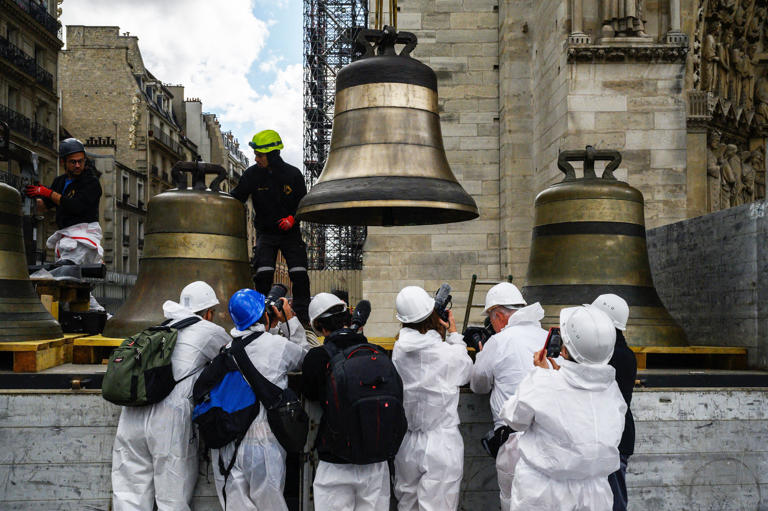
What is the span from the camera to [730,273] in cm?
514

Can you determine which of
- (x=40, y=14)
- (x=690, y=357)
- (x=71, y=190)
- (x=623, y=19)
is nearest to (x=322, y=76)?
(x=40, y=14)

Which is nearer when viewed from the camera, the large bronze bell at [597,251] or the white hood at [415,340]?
the white hood at [415,340]

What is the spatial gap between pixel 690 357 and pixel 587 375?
91.1 inches

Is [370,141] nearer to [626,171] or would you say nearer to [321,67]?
[626,171]

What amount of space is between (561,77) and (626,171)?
4.44 ft

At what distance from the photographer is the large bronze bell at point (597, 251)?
5020 millimetres

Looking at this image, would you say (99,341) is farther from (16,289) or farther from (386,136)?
(386,136)

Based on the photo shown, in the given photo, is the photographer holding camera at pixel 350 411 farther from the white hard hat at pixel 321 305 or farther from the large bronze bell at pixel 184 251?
the large bronze bell at pixel 184 251

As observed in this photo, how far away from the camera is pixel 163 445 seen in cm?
396

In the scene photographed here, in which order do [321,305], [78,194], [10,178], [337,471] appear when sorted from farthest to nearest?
[10,178]
[78,194]
[321,305]
[337,471]

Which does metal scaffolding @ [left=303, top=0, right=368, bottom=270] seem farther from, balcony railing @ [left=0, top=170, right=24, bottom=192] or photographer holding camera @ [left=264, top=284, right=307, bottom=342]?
photographer holding camera @ [left=264, top=284, right=307, bottom=342]

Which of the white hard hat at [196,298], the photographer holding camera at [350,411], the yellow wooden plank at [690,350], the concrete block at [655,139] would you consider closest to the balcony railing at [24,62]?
the concrete block at [655,139]

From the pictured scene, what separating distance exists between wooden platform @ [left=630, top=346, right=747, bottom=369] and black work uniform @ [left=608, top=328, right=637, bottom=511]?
0.98 metres

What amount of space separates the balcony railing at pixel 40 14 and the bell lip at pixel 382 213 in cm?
2772
